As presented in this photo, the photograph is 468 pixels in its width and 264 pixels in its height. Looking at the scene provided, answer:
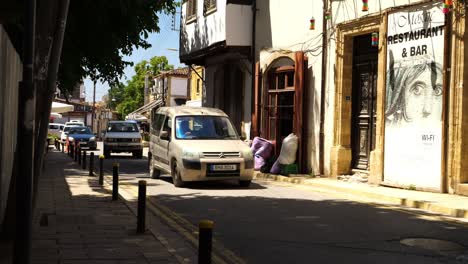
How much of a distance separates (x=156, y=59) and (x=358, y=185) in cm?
6696

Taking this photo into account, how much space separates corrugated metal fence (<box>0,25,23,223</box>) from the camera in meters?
6.43

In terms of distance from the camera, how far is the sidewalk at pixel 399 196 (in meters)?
10.2

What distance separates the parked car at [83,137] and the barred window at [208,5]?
620 inches

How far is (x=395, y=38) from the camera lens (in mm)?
14039

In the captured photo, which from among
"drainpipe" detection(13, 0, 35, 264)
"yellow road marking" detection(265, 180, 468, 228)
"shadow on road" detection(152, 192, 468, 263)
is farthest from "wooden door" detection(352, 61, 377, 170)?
"drainpipe" detection(13, 0, 35, 264)

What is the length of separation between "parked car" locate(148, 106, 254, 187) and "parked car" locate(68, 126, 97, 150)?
2097cm

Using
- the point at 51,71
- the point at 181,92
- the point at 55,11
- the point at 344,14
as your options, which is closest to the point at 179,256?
the point at 51,71

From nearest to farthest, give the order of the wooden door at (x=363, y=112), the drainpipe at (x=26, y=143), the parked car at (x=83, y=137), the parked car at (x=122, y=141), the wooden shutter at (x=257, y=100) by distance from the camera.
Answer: the drainpipe at (x=26, y=143)
the wooden door at (x=363, y=112)
the wooden shutter at (x=257, y=100)
the parked car at (x=122, y=141)
the parked car at (x=83, y=137)

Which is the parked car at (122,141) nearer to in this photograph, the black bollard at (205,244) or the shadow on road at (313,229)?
the shadow on road at (313,229)

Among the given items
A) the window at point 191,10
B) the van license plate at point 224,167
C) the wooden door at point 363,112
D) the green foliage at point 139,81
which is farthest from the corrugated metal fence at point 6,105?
the green foliage at point 139,81

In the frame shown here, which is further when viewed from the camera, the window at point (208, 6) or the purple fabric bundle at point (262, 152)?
the window at point (208, 6)

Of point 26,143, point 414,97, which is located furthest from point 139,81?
point 26,143

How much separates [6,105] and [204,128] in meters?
7.80

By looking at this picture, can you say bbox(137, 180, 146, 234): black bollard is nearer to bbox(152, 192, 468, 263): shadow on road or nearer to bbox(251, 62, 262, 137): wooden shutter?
bbox(152, 192, 468, 263): shadow on road
